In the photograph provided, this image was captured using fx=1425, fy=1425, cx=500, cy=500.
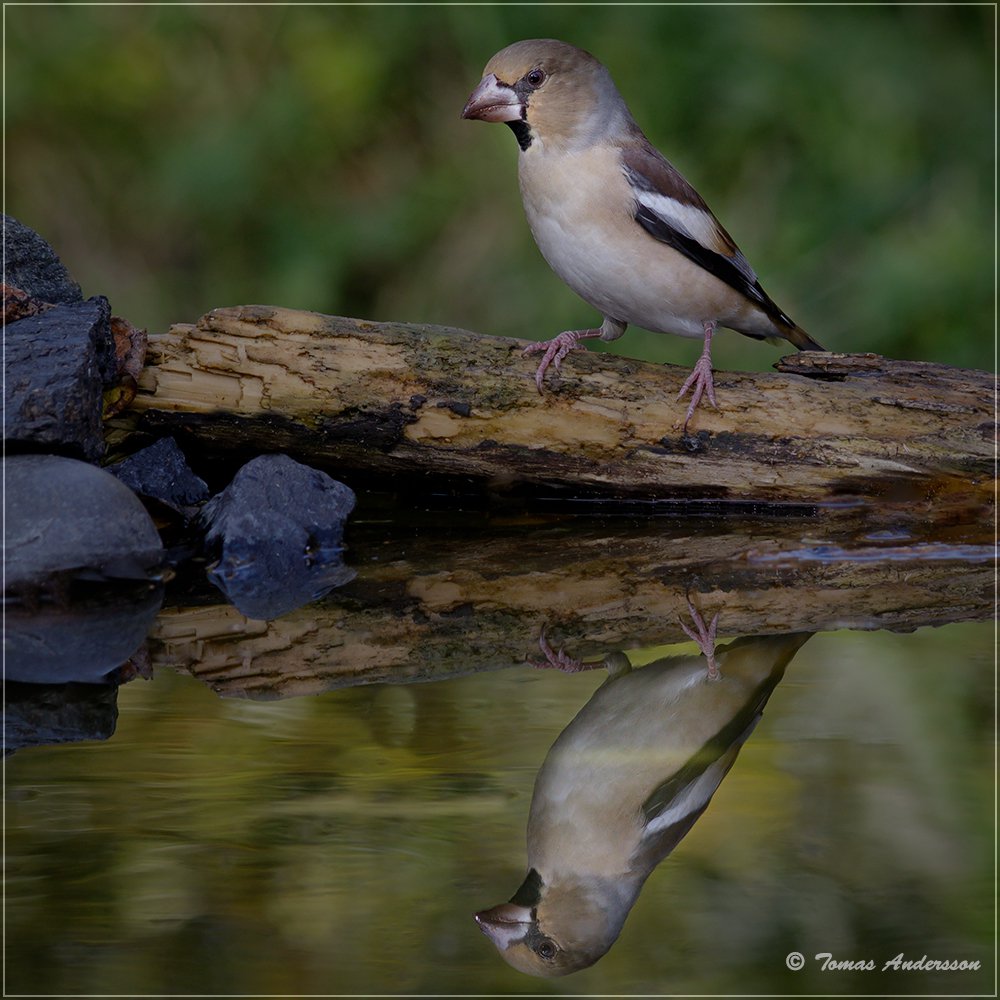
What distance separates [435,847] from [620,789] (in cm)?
56

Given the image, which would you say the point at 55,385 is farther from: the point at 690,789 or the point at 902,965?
the point at 902,965

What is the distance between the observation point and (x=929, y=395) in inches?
181

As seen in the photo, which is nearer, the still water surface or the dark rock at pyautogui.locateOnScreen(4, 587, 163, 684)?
the still water surface

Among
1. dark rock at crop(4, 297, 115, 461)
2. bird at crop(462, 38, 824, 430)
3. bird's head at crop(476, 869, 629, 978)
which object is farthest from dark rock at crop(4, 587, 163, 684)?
bird at crop(462, 38, 824, 430)

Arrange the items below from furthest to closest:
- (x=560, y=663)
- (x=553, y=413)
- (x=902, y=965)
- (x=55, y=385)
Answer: (x=553, y=413)
(x=55, y=385)
(x=560, y=663)
(x=902, y=965)

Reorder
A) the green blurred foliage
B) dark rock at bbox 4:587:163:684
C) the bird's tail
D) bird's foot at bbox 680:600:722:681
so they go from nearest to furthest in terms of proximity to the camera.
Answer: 1. dark rock at bbox 4:587:163:684
2. bird's foot at bbox 680:600:722:681
3. the bird's tail
4. the green blurred foliage

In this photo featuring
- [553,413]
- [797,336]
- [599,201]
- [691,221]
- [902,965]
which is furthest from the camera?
[797,336]

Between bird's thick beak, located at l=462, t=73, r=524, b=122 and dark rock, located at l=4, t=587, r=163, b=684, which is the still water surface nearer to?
dark rock, located at l=4, t=587, r=163, b=684

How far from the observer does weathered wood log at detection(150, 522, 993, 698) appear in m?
3.48

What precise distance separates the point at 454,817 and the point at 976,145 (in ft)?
21.1

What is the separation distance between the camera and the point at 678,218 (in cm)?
439

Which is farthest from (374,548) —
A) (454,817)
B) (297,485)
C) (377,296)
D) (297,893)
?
(377,296)

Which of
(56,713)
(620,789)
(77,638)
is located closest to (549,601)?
(620,789)

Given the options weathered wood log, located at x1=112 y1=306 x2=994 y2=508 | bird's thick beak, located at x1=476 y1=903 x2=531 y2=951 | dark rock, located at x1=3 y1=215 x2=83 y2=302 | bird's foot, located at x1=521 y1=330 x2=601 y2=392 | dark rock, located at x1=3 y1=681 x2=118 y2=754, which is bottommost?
dark rock, located at x1=3 y1=681 x2=118 y2=754
